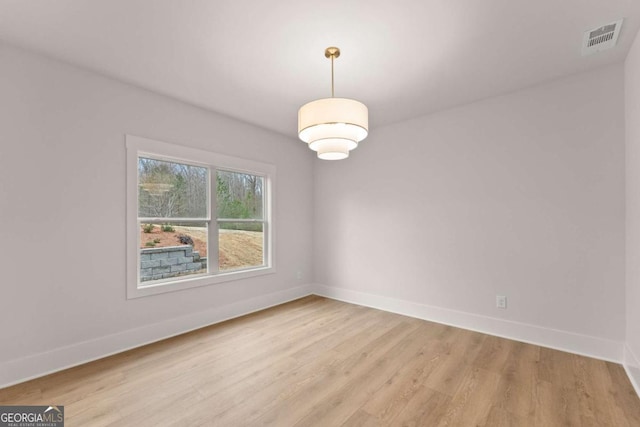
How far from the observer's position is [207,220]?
356cm

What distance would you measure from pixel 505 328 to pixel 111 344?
408 centimetres

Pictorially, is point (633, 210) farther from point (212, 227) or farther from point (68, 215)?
point (68, 215)

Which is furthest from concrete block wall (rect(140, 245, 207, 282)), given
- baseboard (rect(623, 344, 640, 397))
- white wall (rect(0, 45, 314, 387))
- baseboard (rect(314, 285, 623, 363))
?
baseboard (rect(623, 344, 640, 397))

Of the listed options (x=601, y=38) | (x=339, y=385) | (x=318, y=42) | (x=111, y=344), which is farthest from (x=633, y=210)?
(x=111, y=344)

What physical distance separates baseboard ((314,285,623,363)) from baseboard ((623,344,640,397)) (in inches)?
4.7

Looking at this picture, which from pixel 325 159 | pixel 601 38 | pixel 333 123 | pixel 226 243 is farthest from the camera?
pixel 226 243

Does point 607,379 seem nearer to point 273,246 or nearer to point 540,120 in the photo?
point 540,120

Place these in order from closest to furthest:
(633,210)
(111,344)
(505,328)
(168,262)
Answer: (633,210)
(111,344)
(505,328)
(168,262)

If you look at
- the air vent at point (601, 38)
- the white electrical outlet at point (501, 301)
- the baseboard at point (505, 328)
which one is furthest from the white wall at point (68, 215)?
the air vent at point (601, 38)

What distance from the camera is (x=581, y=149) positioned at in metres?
2.72

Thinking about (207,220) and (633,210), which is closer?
(633,210)

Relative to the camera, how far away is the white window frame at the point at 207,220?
288 cm

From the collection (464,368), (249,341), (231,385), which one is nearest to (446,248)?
(464,368)

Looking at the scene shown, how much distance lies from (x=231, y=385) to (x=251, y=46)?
2.71 metres
